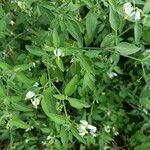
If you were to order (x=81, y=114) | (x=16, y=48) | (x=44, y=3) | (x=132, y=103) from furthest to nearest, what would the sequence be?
(x=132, y=103) → (x=81, y=114) → (x=16, y=48) → (x=44, y=3)

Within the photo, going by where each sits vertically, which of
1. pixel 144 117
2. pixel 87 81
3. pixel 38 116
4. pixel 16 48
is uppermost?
pixel 87 81

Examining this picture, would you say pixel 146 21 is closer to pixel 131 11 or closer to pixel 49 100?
pixel 131 11

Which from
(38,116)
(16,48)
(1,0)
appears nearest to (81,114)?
(38,116)

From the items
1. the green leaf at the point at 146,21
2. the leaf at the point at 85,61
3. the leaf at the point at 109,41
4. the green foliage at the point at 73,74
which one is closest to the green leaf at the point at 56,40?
the green foliage at the point at 73,74

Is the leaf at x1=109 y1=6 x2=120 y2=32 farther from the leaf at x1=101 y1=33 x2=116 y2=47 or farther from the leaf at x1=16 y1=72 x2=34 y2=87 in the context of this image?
the leaf at x1=16 y1=72 x2=34 y2=87

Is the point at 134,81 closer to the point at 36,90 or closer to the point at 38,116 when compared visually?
the point at 38,116

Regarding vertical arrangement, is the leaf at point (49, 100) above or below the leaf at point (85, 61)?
below

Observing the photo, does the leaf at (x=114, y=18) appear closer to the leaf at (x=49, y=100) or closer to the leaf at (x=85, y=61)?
the leaf at (x=85, y=61)

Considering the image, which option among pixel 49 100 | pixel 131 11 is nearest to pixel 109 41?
pixel 131 11
